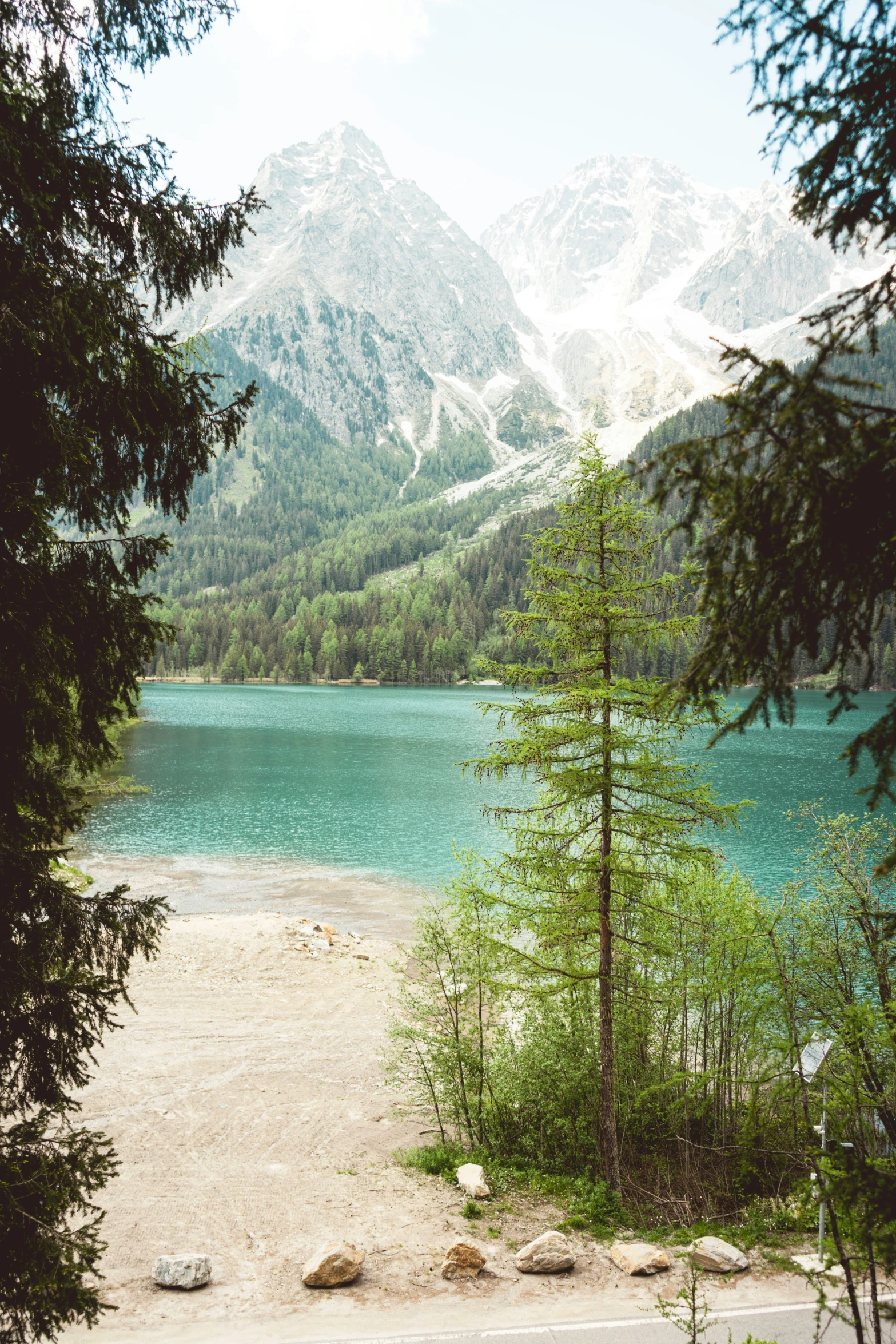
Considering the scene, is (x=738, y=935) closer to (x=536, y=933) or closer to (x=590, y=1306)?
(x=536, y=933)

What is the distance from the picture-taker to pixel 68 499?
4738mm

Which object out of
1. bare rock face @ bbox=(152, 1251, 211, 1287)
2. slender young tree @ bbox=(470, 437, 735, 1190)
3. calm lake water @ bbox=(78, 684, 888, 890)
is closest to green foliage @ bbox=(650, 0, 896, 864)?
slender young tree @ bbox=(470, 437, 735, 1190)

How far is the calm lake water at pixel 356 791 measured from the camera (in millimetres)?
32750

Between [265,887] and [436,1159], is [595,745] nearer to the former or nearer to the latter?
[436,1159]

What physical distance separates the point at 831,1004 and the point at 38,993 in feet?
36.7

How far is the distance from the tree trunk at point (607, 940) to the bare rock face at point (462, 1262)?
9.40 feet

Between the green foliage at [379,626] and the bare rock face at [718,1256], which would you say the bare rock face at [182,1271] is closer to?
the bare rock face at [718,1256]

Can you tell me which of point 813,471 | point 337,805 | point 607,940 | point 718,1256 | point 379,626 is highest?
point 379,626

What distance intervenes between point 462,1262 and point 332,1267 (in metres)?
1.49

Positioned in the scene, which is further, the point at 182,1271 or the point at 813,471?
the point at 182,1271

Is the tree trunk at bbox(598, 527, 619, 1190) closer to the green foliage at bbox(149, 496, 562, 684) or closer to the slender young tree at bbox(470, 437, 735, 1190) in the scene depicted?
the slender young tree at bbox(470, 437, 735, 1190)

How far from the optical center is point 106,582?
481cm

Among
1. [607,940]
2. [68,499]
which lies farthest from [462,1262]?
[68,499]

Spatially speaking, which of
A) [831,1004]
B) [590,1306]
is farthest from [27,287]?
[831,1004]
